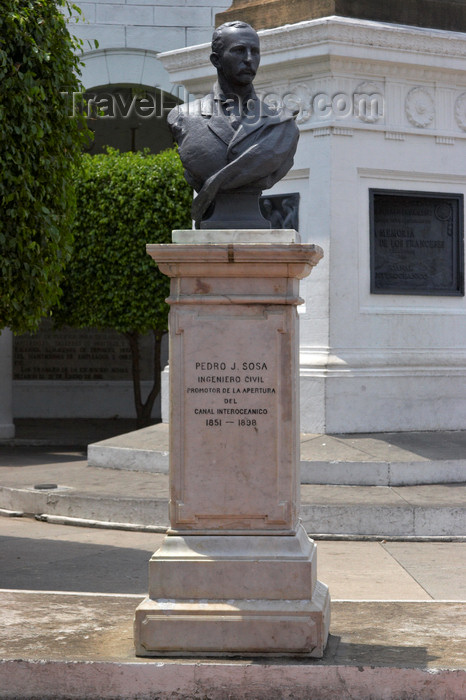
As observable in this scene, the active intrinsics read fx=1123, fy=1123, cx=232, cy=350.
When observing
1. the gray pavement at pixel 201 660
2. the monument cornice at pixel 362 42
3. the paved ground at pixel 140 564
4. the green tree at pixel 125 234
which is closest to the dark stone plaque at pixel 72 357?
the green tree at pixel 125 234

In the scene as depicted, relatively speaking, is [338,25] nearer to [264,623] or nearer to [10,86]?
[10,86]

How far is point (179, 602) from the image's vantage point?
17.3 ft

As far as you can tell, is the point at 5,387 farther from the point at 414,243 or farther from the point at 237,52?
the point at 237,52

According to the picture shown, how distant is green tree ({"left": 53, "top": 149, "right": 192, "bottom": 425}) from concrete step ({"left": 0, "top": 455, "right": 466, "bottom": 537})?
486cm

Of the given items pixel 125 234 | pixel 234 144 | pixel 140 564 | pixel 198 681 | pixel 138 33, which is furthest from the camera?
pixel 138 33

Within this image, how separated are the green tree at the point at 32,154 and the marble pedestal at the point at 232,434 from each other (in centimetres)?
251

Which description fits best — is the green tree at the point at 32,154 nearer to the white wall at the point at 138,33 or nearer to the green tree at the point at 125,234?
the green tree at the point at 125,234

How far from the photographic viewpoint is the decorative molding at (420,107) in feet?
Result: 35.6

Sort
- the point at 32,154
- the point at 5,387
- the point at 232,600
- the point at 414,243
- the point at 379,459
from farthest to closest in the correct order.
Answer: the point at 5,387 → the point at 414,243 → the point at 379,459 → the point at 32,154 → the point at 232,600

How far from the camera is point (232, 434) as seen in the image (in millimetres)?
5340

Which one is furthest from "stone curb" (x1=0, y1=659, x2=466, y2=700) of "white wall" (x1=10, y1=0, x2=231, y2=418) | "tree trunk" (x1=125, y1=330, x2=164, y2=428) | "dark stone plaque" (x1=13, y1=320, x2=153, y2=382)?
"dark stone plaque" (x1=13, y1=320, x2=153, y2=382)

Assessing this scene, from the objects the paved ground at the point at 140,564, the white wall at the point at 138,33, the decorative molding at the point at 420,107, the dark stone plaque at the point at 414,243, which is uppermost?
the white wall at the point at 138,33

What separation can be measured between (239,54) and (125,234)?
9.62 metres

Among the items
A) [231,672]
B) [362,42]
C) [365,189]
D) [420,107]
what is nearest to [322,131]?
[365,189]
